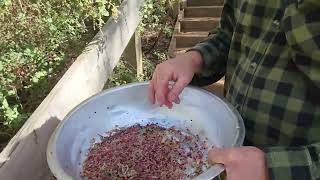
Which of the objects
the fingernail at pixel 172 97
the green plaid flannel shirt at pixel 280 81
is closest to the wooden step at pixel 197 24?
the green plaid flannel shirt at pixel 280 81

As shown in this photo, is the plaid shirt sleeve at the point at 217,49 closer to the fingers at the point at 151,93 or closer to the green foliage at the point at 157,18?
the fingers at the point at 151,93

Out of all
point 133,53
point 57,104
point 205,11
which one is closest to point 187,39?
A: point 205,11

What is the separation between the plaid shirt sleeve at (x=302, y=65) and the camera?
986 mm

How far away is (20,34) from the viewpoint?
2461mm

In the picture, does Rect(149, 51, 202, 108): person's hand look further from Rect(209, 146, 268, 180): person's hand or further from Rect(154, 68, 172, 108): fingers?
Rect(209, 146, 268, 180): person's hand

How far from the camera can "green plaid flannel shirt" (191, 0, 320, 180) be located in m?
1.00

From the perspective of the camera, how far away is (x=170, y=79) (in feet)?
4.45

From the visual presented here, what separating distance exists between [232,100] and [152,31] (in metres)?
3.58

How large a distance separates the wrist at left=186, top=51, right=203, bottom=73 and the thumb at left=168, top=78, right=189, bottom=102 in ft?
0.33

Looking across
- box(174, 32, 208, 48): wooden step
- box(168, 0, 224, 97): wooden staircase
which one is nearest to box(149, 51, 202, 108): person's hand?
box(168, 0, 224, 97): wooden staircase

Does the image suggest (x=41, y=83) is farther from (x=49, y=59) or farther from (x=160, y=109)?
(x=160, y=109)

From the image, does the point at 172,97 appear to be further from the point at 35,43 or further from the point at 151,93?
the point at 35,43

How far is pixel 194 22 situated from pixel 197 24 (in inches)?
1.6

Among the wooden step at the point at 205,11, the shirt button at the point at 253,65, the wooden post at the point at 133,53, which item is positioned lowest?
the wooden step at the point at 205,11
